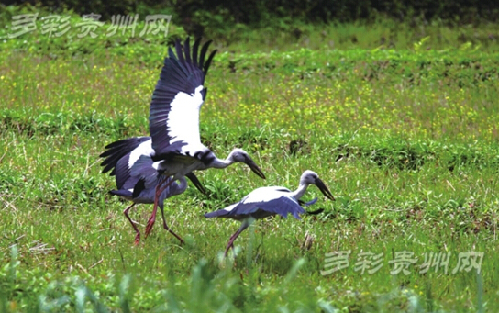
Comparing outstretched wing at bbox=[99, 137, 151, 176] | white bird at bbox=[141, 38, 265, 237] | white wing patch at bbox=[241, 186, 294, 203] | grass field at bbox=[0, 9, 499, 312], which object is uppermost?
white bird at bbox=[141, 38, 265, 237]

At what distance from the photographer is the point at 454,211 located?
7547 millimetres

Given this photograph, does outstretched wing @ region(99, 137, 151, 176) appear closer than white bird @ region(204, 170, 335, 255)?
No

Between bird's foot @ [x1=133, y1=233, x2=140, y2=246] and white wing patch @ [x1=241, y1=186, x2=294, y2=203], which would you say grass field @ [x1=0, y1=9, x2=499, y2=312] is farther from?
white wing patch @ [x1=241, y1=186, x2=294, y2=203]

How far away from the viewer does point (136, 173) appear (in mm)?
6867

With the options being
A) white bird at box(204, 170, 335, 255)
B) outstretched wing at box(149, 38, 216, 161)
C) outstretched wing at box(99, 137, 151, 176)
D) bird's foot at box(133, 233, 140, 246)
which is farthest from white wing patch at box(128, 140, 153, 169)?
white bird at box(204, 170, 335, 255)

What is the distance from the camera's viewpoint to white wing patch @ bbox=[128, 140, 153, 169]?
6914 millimetres

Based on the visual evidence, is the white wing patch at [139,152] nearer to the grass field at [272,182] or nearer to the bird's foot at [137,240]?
the grass field at [272,182]

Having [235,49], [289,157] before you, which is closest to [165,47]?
[235,49]

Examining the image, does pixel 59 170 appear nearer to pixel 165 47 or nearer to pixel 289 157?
pixel 289 157

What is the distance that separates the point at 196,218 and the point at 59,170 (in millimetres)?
1670

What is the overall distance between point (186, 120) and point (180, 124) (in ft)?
0.17

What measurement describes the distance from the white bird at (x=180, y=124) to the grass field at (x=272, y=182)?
1.78 ft

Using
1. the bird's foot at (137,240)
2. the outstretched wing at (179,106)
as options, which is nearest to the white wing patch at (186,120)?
the outstretched wing at (179,106)

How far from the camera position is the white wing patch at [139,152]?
691 centimetres
